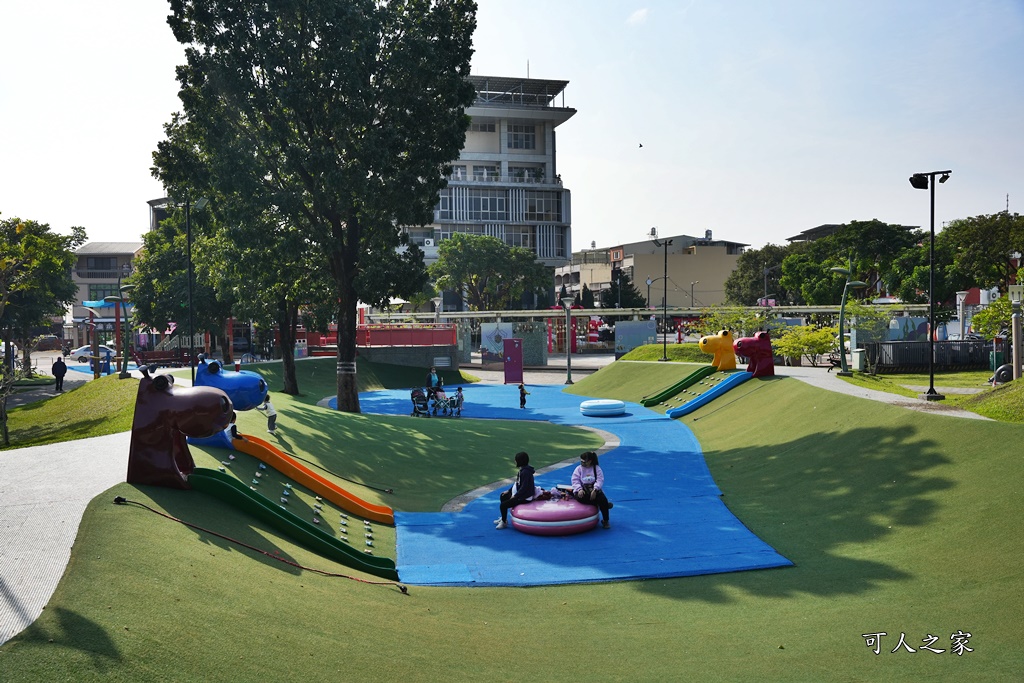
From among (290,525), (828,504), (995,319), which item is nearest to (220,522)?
(290,525)

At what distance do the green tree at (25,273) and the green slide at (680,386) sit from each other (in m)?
25.6

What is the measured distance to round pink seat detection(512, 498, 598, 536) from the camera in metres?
15.0

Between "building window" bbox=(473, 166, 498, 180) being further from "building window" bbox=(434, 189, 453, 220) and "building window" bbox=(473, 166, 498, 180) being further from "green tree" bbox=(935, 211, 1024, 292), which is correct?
"green tree" bbox=(935, 211, 1024, 292)

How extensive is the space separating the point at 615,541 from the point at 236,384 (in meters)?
9.35

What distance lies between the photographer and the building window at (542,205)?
364ft

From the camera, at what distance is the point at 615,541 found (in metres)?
14.7

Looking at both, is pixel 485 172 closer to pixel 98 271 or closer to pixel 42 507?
pixel 98 271

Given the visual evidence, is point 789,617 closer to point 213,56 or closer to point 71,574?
point 71,574

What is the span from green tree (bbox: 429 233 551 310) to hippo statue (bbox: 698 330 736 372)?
52851 mm

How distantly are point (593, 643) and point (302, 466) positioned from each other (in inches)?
375

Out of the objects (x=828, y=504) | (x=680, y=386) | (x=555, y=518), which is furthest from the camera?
(x=680, y=386)

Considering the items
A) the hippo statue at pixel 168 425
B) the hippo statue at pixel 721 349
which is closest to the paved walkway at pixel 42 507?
the hippo statue at pixel 168 425

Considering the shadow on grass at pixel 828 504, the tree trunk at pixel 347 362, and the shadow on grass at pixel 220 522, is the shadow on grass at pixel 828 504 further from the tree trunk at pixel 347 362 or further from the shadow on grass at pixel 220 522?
the tree trunk at pixel 347 362

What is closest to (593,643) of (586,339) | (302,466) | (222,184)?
(302,466)
